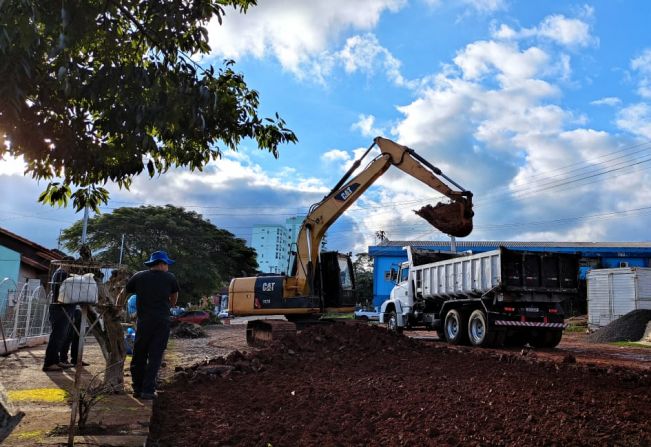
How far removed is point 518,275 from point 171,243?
3148 cm

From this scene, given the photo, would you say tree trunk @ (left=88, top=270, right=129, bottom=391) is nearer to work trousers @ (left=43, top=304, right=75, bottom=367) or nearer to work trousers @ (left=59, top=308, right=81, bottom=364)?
work trousers @ (left=43, top=304, right=75, bottom=367)

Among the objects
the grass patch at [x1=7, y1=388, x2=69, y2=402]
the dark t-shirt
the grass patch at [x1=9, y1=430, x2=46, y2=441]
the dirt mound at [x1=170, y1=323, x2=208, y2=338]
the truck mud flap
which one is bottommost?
the dirt mound at [x1=170, y1=323, x2=208, y2=338]

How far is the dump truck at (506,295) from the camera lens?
44.1 ft

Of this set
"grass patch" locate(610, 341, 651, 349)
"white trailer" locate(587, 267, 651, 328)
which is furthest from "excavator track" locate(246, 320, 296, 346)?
"white trailer" locate(587, 267, 651, 328)

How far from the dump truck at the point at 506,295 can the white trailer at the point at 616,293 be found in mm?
9475

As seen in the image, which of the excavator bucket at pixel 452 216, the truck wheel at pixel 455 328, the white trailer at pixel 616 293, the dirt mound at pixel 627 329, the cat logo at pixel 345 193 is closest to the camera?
the excavator bucket at pixel 452 216

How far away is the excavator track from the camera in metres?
12.9

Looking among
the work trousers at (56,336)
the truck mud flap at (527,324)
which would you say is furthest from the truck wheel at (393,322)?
the work trousers at (56,336)

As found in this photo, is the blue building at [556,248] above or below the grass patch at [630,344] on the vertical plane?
above

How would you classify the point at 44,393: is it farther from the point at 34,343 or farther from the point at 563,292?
the point at 563,292

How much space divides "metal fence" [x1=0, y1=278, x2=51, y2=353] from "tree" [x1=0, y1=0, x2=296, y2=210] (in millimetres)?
6378

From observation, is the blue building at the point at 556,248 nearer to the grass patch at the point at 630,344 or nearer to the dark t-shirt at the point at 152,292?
the grass patch at the point at 630,344

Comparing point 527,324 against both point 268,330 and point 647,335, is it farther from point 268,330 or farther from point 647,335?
point 647,335

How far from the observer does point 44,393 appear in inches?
239
